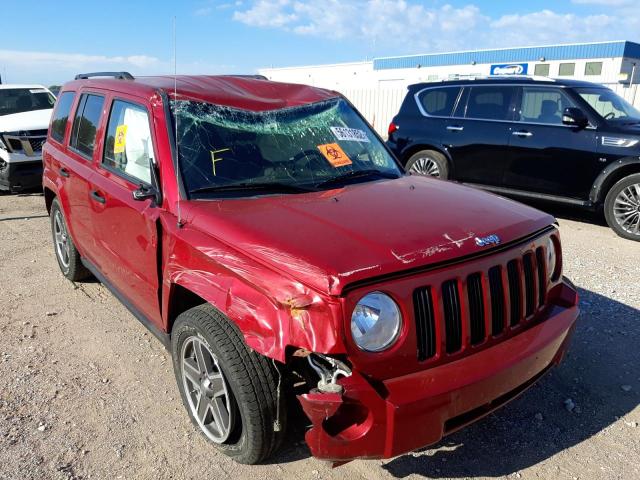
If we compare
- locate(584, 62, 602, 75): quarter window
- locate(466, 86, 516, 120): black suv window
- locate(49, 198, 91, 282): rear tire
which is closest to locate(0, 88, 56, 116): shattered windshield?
locate(49, 198, 91, 282): rear tire

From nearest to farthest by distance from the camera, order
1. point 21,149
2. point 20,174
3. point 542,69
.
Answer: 1. point 20,174
2. point 21,149
3. point 542,69

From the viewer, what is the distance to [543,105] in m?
7.51

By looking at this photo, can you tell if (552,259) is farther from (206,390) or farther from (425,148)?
(425,148)

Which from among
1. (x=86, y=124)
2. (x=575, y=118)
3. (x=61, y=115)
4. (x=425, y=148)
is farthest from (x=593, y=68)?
(x=86, y=124)

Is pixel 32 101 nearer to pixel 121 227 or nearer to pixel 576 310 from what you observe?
pixel 121 227

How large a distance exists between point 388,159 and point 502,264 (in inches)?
62.1

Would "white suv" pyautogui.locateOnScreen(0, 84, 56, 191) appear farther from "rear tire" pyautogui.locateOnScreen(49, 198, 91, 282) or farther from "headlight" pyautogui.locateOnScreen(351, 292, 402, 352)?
"headlight" pyautogui.locateOnScreen(351, 292, 402, 352)

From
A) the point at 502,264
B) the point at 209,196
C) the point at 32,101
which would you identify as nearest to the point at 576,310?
the point at 502,264

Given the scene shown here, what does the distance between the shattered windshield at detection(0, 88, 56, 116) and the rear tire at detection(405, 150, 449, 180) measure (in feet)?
24.1

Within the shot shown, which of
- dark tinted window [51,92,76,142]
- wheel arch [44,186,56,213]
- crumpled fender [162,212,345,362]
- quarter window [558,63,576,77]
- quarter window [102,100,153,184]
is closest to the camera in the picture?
crumpled fender [162,212,345,362]

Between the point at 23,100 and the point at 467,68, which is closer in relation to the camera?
the point at 23,100

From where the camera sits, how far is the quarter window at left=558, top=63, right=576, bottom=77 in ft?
100

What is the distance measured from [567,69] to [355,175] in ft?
106

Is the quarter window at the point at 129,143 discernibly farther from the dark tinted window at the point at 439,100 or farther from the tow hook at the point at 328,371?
the dark tinted window at the point at 439,100
